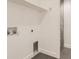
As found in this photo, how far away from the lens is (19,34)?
219cm

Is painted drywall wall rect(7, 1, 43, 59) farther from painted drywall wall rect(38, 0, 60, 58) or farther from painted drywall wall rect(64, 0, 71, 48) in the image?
painted drywall wall rect(64, 0, 71, 48)

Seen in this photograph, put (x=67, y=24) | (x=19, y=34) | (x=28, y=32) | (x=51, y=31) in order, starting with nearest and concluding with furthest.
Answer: (x=19, y=34), (x=28, y=32), (x=51, y=31), (x=67, y=24)

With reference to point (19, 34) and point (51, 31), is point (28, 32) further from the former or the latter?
point (51, 31)

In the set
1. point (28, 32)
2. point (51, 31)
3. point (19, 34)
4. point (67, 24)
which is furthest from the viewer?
point (67, 24)

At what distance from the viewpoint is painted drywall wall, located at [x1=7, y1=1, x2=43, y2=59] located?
5.98ft

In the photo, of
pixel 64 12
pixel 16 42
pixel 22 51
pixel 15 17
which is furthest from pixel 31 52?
pixel 64 12

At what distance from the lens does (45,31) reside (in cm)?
322

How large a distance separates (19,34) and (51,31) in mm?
1306

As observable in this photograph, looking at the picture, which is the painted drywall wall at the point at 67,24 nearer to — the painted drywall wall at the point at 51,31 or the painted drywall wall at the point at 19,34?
the painted drywall wall at the point at 51,31

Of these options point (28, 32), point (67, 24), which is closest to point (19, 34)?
point (28, 32)

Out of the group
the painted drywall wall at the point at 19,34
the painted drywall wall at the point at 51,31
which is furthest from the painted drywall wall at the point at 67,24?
the painted drywall wall at the point at 19,34

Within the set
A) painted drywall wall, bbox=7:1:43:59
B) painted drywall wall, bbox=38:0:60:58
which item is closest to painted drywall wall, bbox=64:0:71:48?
painted drywall wall, bbox=38:0:60:58
